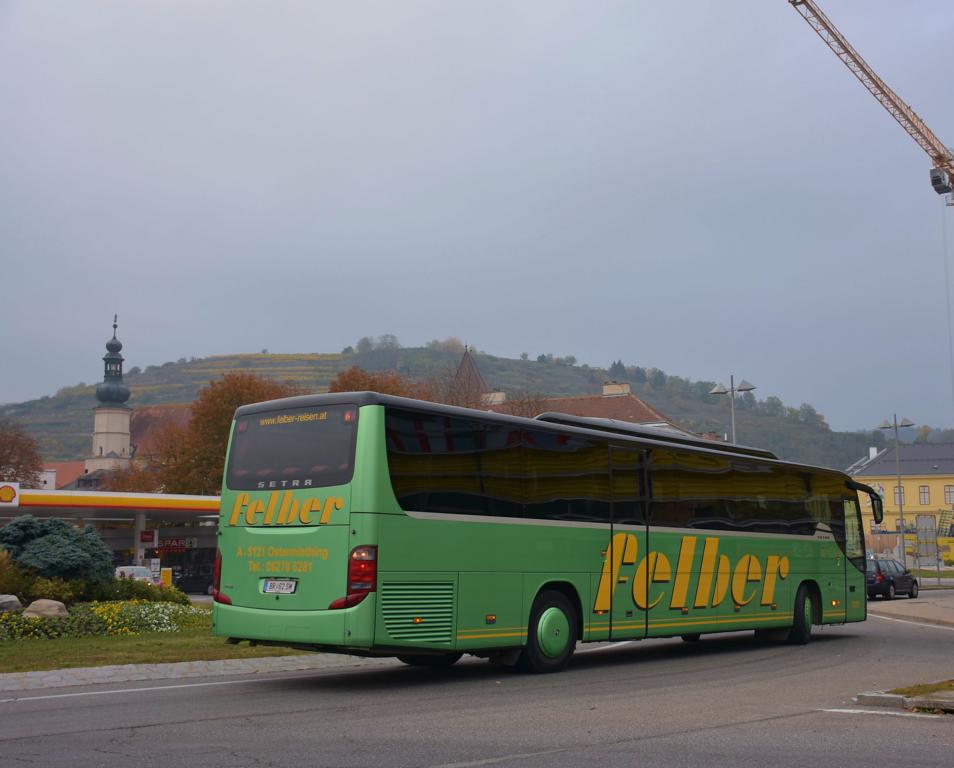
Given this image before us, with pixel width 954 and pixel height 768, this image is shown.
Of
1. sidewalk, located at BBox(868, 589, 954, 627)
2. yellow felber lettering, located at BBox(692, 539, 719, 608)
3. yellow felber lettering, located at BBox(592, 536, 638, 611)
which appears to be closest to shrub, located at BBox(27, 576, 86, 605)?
yellow felber lettering, located at BBox(592, 536, 638, 611)

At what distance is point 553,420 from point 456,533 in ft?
9.78

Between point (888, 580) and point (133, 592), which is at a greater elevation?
point (133, 592)

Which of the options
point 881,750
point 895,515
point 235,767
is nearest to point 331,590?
point 235,767

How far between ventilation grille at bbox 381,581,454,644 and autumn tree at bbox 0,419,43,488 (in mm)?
81514

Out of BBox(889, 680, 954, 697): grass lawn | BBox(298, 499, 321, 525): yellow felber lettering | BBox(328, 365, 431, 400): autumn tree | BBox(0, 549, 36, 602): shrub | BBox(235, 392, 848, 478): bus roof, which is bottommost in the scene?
BBox(889, 680, 954, 697): grass lawn

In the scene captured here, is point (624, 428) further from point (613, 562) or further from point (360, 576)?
point (360, 576)

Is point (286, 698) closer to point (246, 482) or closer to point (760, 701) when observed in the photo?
point (246, 482)

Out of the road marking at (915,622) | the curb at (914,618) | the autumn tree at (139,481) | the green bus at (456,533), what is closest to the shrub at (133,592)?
the green bus at (456,533)

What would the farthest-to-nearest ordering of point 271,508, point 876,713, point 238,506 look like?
point 238,506 → point 271,508 → point 876,713

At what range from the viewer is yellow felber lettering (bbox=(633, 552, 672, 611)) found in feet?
53.2

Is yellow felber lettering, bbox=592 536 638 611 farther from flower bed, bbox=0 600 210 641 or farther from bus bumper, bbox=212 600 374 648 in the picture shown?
flower bed, bbox=0 600 210 641

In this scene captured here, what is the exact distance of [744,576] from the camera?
18.9 metres

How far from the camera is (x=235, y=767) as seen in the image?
7750 mm

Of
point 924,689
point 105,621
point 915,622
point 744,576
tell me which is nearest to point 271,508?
point 924,689
